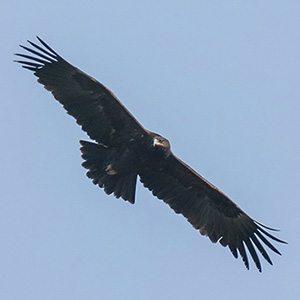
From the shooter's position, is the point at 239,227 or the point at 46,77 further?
the point at 239,227

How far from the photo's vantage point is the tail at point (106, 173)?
17625 millimetres

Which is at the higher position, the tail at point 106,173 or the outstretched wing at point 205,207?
the outstretched wing at point 205,207

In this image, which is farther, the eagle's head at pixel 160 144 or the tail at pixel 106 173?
the tail at pixel 106 173

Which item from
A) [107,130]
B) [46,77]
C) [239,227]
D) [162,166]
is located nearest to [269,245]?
[239,227]

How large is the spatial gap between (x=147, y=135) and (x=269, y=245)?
295 cm

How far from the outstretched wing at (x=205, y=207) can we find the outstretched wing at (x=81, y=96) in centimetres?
120

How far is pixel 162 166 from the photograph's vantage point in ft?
59.4

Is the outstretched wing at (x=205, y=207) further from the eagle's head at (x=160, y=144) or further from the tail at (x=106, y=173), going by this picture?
the eagle's head at (x=160, y=144)

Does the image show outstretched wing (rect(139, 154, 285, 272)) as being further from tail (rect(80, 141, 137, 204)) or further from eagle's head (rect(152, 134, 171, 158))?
eagle's head (rect(152, 134, 171, 158))

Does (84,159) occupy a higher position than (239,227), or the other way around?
(239,227)

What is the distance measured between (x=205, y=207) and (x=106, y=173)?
6.56ft

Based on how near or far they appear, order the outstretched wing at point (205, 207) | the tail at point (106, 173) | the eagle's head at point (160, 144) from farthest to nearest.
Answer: the outstretched wing at point (205, 207) < the tail at point (106, 173) < the eagle's head at point (160, 144)

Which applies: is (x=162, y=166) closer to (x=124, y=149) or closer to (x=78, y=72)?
(x=124, y=149)

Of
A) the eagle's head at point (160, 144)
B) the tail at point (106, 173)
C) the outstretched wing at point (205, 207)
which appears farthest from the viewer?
the outstretched wing at point (205, 207)
